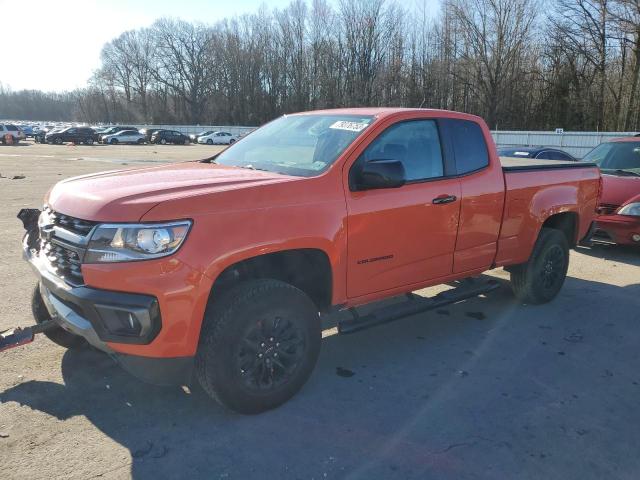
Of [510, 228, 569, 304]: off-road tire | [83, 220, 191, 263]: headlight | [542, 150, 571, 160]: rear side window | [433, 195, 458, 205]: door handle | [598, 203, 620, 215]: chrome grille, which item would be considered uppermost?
[542, 150, 571, 160]: rear side window

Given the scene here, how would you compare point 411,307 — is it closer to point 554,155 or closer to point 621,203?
point 621,203

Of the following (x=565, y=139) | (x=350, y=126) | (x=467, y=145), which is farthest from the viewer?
(x=565, y=139)

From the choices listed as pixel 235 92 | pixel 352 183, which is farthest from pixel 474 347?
pixel 235 92

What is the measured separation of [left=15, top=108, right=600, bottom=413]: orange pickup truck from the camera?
110 inches

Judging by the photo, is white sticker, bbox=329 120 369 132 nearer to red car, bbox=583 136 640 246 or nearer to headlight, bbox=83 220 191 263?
headlight, bbox=83 220 191 263

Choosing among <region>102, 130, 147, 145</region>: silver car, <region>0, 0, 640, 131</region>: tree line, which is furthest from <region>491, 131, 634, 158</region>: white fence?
<region>102, 130, 147, 145</region>: silver car

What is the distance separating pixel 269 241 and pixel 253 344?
668 millimetres

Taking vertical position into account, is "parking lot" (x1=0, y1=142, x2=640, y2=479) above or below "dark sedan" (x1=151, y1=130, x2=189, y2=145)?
below

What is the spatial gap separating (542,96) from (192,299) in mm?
51209

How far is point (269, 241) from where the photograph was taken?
313cm

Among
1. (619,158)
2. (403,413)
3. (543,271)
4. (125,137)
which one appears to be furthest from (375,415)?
(125,137)

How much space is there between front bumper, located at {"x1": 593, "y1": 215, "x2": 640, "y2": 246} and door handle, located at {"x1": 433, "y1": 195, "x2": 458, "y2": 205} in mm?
4592

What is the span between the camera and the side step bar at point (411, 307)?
3887 millimetres

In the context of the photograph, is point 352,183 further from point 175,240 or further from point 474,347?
point 474,347
